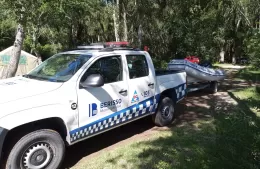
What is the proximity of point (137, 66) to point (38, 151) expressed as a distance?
106 inches

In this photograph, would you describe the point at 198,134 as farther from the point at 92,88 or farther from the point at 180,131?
the point at 92,88

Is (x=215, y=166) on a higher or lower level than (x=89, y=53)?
lower

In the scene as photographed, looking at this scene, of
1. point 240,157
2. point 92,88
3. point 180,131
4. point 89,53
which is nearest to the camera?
point 240,157

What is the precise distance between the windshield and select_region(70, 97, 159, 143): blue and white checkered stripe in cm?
87

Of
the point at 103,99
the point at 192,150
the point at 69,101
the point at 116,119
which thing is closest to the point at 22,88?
the point at 69,101

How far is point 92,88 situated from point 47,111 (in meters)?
0.91

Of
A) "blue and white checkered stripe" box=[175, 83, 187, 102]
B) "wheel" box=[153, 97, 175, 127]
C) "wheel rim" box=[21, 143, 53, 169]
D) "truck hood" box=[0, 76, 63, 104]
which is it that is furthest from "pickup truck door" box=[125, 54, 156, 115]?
"wheel rim" box=[21, 143, 53, 169]

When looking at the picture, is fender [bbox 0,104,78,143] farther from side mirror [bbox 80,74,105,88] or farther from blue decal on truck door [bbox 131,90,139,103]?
blue decal on truck door [bbox 131,90,139,103]

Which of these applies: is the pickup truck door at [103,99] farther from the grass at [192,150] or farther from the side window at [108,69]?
the grass at [192,150]

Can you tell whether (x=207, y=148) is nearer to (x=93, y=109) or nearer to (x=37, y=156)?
(x=93, y=109)

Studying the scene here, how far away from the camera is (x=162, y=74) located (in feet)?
22.1

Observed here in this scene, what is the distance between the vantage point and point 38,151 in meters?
4.10

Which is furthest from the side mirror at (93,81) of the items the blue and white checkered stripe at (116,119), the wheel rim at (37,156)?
the wheel rim at (37,156)

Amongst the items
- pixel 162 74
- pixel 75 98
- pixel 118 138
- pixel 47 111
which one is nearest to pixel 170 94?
pixel 162 74
